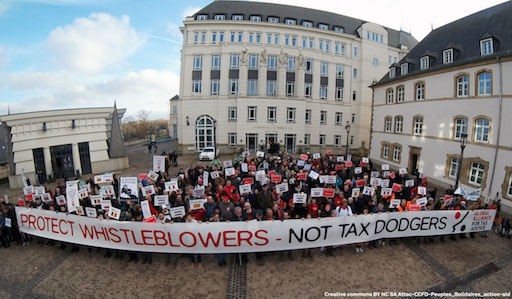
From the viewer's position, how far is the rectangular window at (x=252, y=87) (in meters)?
28.9

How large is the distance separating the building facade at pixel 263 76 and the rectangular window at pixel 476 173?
17.4m

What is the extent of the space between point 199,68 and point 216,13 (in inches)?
309

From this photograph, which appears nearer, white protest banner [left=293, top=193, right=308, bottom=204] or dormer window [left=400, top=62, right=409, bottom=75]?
white protest banner [left=293, top=193, right=308, bottom=204]

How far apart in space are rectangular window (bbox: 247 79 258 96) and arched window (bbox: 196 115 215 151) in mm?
6243

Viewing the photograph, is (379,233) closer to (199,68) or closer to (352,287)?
(352,287)

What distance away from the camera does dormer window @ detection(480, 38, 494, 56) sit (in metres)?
14.9

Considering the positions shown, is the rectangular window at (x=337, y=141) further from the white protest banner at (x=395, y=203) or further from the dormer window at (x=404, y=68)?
the white protest banner at (x=395, y=203)

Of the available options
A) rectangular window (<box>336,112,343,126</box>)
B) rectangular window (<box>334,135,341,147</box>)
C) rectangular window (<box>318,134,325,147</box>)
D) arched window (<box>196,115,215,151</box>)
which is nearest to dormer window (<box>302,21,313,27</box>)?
rectangular window (<box>336,112,343,126</box>)

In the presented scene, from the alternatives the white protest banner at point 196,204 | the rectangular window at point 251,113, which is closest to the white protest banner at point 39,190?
the white protest banner at point 196,204

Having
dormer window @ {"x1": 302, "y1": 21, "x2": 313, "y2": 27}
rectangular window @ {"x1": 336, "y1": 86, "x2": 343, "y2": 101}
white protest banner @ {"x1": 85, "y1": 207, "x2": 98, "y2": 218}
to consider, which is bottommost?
white protest banner @ {"x1": 85, "y1": 207, "x2": 98, "y2": 218}

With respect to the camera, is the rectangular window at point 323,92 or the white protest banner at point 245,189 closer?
the white protest banner at point 245,189

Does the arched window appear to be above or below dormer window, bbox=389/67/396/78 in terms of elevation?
below

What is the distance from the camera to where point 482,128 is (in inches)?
581

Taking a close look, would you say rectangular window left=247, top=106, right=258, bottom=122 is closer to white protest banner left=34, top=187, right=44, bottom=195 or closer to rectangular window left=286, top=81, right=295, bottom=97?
rectangular window left=286, top=81, right=295, bottom=97
